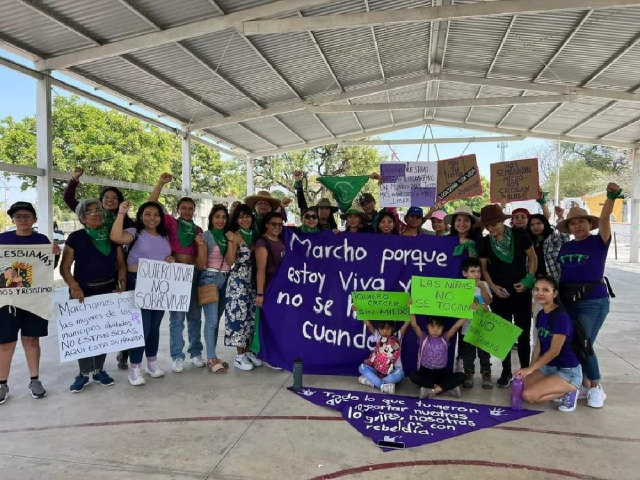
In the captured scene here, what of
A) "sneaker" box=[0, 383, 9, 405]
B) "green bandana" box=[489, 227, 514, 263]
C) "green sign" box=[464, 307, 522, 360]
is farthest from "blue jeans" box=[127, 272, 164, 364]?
"green bandana" box=[489, 227, 514, 263]

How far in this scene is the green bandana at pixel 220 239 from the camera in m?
4.49

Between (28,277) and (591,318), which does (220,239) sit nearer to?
(28,277)

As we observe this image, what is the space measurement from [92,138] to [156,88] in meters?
12.4

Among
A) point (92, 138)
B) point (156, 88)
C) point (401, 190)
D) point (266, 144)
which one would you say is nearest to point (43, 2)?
point (156, 88)

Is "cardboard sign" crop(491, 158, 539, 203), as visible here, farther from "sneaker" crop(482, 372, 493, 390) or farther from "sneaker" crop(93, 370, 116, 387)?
"sneaker" crop(93, 370, 116, 387)

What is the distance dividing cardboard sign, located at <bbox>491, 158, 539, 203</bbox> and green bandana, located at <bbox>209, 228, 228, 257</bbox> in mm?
3348

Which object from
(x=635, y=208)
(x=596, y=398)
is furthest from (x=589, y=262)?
(x=635, y=208)

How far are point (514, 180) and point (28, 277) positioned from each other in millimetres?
5235

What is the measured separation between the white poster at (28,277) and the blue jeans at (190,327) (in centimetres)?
106

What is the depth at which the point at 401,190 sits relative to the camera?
641 cm

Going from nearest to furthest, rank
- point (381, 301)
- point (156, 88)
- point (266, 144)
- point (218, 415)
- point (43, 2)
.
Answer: point (218, 415)
point (381, 301)
point (43, 2)
point (156, 88)
point (266, 144)

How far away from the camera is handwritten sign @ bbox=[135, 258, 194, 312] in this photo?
4137 millimetres

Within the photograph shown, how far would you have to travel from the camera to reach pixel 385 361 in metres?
4.07

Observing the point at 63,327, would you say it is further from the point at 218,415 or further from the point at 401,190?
the point at 401,190
